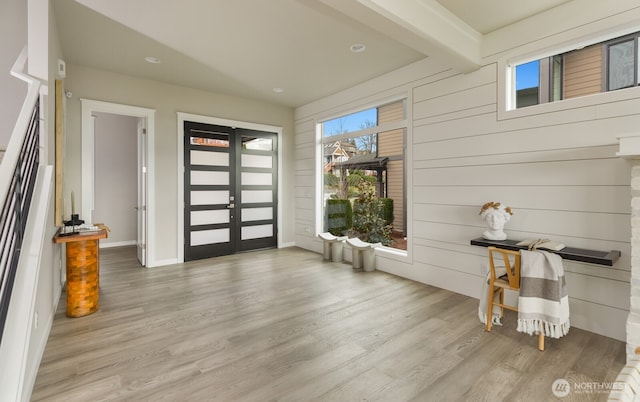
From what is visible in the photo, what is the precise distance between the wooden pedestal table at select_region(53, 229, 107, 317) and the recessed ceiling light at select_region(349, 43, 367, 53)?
359 cm

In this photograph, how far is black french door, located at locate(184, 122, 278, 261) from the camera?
5.35 metres

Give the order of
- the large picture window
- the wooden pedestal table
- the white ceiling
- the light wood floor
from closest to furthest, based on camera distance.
A: 1. the light wood floor
2. the white ceiling
3. the wooden pedestal table
4. the large picture window

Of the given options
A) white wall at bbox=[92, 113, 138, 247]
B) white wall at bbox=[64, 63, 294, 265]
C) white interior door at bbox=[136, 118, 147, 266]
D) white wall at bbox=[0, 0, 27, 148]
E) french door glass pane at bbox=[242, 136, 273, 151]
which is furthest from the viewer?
white wall at bbox=[92, 113, 138, 247]

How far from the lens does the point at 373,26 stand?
264 cm

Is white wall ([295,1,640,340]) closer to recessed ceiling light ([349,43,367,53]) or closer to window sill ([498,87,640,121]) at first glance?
window sill ([498,87,640,121])

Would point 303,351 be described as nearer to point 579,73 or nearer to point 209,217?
point 579,73

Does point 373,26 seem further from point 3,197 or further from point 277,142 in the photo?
point 277,142

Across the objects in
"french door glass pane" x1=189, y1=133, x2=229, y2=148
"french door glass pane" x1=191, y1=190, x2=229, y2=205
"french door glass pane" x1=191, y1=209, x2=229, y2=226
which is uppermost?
"french door glass pane" x1=189, y1=133, x2=229, y2=148

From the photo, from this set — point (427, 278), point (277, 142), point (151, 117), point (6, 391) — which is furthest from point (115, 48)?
point (427, 278)

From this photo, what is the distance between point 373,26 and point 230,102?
3.75 metres

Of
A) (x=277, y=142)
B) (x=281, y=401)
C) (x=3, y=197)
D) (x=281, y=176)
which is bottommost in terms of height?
(x=281, y=401)

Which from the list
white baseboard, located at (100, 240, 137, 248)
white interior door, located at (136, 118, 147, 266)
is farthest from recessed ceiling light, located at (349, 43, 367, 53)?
white baseboard, located at (100, 240, 137, 248)

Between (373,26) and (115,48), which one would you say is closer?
(373,26)

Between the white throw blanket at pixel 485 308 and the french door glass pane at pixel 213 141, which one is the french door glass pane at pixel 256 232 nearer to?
the french door glass pane at pixel 213 141
